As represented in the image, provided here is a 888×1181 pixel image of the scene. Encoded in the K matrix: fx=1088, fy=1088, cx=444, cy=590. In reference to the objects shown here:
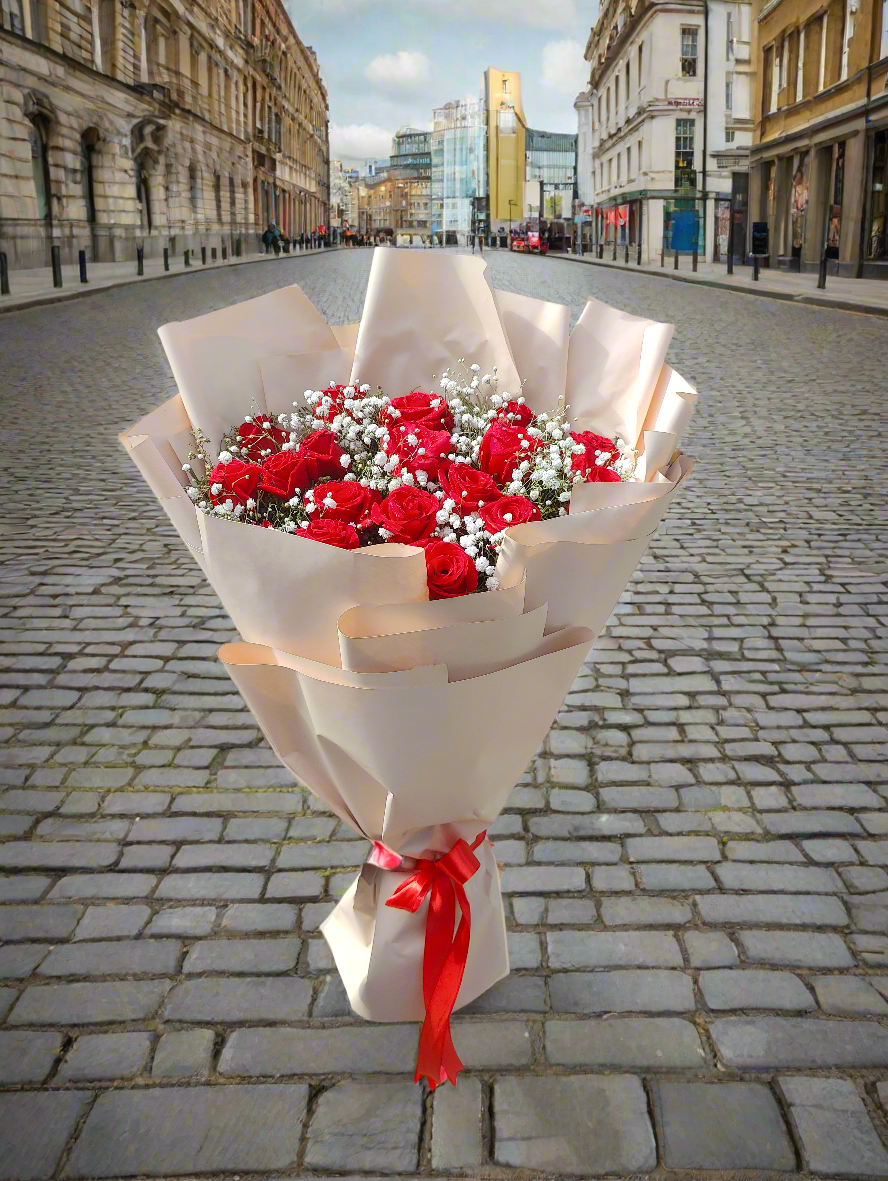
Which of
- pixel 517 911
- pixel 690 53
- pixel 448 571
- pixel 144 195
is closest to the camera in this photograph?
pixel 448 571

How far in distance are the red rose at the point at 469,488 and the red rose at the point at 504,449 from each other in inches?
3.2

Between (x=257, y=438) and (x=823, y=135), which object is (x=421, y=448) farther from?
(x=823, y=135)

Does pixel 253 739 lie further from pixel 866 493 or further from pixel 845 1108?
pixel 866 493

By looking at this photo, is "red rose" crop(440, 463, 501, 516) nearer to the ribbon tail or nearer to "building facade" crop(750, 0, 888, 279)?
the ribbon tail

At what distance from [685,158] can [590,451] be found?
4936 centimetres

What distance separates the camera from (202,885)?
8.79 feet

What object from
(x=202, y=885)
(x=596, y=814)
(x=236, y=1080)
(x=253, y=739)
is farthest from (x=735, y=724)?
(x=236, y=1080)

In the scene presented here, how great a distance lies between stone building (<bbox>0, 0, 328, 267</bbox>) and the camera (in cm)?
2648

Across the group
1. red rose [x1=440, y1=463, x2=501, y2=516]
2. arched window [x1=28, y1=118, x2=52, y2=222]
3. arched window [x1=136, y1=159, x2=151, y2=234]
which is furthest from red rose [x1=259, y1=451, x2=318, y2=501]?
arched window [x1=136, y1=159, x2=151, y2=234]

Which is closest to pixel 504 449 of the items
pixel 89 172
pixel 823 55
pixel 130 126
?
pixel 823 55

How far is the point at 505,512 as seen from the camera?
1.80m

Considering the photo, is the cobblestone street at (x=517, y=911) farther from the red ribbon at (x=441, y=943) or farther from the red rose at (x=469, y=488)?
the red rose at (x=469, y=488)

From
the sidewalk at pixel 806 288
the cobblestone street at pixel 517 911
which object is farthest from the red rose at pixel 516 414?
the sidewalk at pixel 806 288

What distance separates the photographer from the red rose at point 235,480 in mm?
1893
